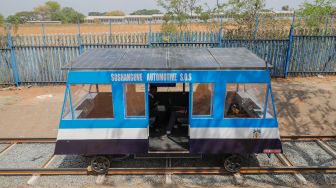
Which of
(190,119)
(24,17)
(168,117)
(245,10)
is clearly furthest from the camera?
(24,17)

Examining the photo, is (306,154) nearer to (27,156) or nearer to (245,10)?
(27,156)

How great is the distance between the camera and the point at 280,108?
36.0 feet

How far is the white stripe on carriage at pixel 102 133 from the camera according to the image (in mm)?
6227

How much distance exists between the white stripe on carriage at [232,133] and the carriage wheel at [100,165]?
2.09 m

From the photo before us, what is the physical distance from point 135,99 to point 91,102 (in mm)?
1155

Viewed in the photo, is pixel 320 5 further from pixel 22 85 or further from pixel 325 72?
pixel 22 85

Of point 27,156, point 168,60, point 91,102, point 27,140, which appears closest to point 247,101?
point 168,60

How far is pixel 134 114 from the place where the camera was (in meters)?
6.19

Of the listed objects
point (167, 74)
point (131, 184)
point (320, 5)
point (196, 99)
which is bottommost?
point (131, 184)

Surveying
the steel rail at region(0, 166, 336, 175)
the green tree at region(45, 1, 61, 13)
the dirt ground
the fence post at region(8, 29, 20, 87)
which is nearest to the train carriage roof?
the steel rail at region(0, 166, 336, 175)

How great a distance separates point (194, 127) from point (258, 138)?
4.75 ft

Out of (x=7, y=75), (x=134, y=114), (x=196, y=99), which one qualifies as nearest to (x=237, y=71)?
(x=196, y=99)

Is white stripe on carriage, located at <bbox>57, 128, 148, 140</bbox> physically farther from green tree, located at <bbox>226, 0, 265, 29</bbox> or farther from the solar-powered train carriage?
green tree, located at <bbox>226, 0, 265, 29</bbox>

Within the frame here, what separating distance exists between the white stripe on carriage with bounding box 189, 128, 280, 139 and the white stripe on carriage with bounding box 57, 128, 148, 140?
1144 mm
